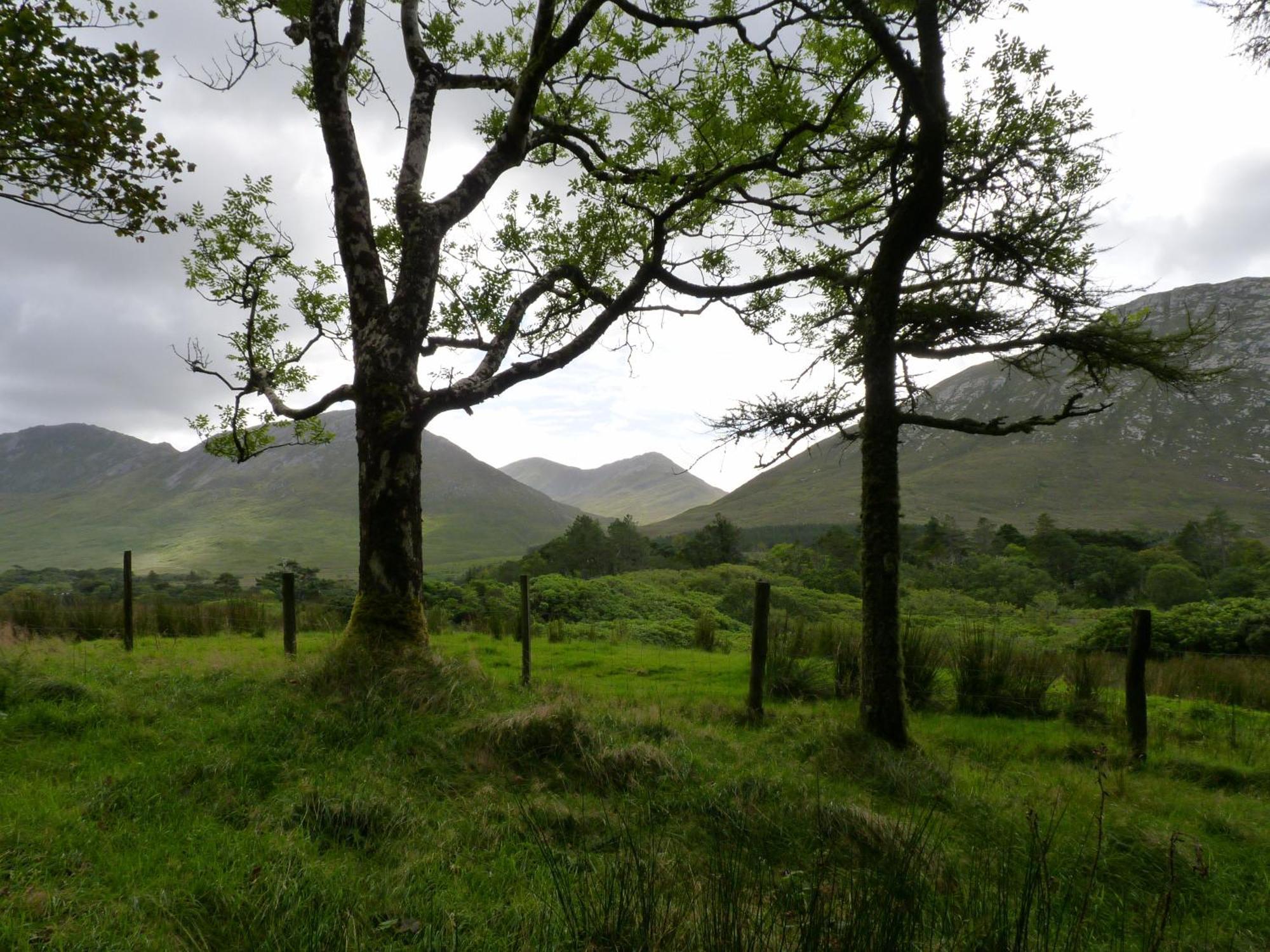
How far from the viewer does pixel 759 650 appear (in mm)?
7930

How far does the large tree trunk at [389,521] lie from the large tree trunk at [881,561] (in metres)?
5.00

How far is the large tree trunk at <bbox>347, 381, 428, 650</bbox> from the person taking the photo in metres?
6.79

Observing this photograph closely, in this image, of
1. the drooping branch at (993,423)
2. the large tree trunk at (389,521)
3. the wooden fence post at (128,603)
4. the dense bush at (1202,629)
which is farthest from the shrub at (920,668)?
the wooden fence post at (128,603)

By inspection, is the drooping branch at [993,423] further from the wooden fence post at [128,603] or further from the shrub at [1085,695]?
the wooden fence post at [128,603]

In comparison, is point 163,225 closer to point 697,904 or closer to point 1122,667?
point 697,904

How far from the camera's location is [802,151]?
8.19 meters

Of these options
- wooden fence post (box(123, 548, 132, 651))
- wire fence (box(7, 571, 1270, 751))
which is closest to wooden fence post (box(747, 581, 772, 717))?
wire fence (box(7, 571, 1270, 751))

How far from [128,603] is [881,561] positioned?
13.1m

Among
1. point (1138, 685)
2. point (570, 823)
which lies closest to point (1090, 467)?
point (1138, 685)

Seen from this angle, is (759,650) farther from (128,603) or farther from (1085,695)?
(128,603)

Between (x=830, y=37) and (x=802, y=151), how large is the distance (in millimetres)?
1267

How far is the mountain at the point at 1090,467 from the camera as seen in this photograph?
11706 centimetres

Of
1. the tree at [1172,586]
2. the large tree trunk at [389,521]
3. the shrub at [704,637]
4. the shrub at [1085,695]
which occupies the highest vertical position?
the large tree trunk at [389,521]

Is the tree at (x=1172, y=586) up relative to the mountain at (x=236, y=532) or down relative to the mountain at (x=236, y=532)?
down
